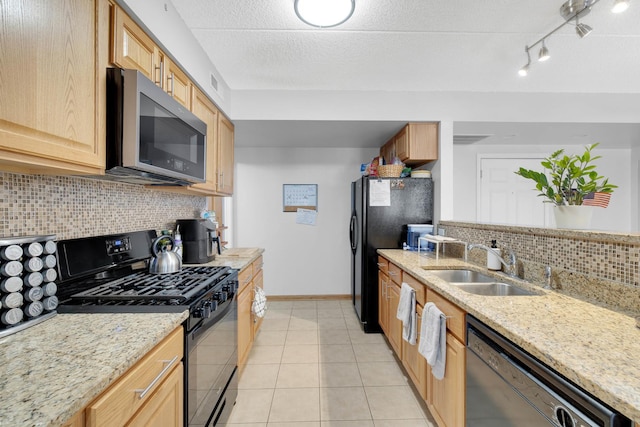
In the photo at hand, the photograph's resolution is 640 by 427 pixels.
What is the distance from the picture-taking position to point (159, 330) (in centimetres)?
95

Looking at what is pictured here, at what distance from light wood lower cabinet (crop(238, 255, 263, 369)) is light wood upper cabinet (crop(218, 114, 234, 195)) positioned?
793 millimetres

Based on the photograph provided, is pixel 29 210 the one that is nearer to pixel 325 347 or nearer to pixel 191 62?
pixel 191 62

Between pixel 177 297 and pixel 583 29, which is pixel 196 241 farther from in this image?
pixel 583 29

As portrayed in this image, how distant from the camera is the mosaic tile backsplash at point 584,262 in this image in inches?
45.5

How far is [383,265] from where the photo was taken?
2723mm

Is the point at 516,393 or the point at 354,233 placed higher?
the point at 354,233

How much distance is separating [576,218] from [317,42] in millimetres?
1910

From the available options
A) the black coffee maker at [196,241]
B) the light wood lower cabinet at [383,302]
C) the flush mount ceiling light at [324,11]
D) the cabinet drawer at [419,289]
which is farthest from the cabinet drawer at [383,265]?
the flush mount ceiling light at [324,11]

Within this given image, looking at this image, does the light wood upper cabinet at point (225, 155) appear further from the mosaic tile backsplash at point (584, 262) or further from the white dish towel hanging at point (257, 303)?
the mosaic tile backsplash at point (584, 262)

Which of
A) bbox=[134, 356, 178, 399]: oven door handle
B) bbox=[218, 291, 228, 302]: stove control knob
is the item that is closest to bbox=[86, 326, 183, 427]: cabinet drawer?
bbox=[134, 356, 178, 399]: oven door handle

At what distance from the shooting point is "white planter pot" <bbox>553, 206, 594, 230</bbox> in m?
1.48

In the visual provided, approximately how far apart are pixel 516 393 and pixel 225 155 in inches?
104

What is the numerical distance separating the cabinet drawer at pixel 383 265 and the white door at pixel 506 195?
197 centimetres

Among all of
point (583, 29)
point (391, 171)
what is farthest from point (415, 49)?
point (391, 171)
